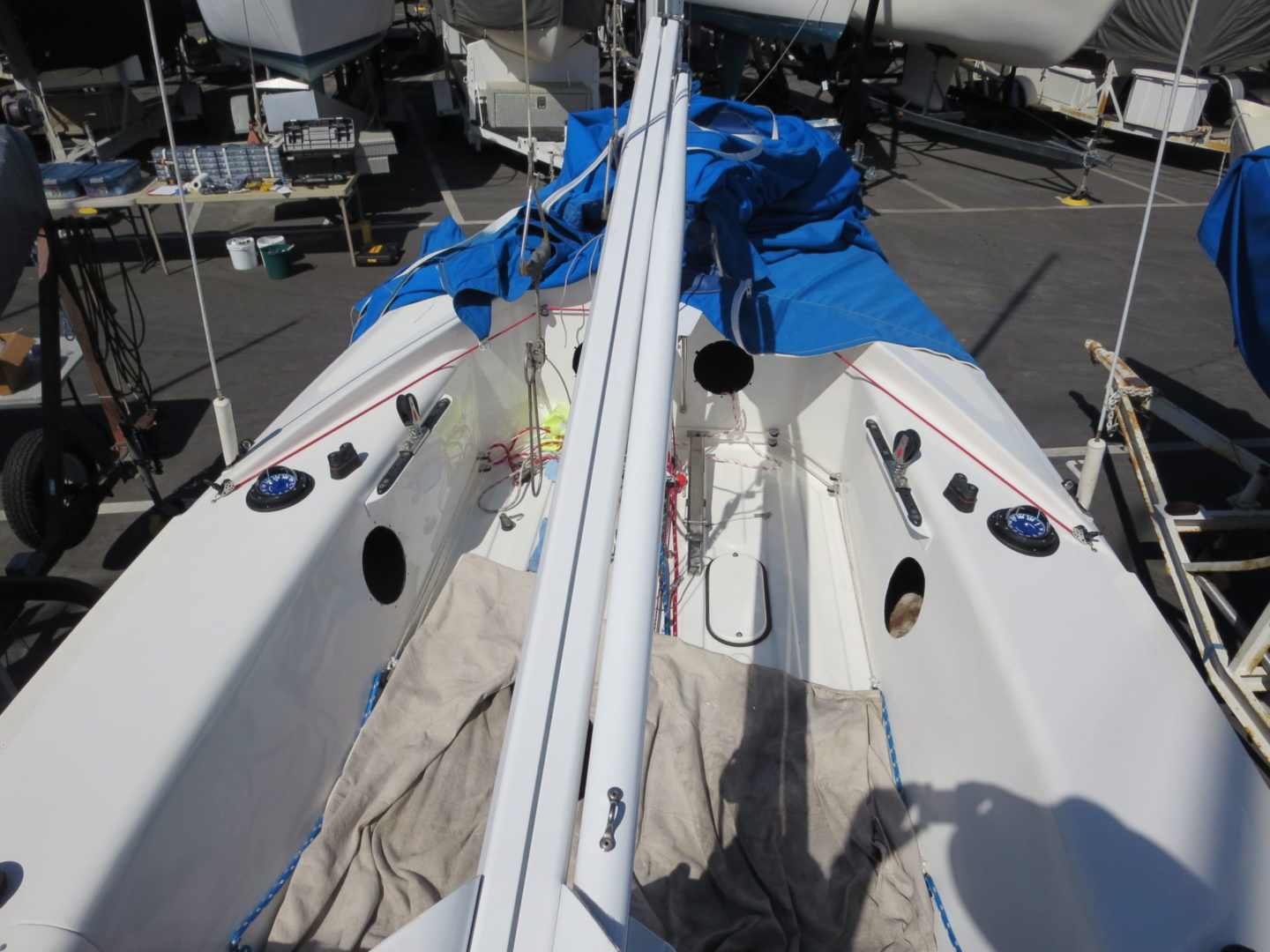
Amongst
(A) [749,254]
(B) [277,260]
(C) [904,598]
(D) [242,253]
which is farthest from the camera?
(D) [242,253]

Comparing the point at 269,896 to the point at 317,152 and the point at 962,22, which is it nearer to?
the point at 317,152

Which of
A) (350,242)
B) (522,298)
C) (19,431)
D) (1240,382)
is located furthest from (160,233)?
(1240,382)

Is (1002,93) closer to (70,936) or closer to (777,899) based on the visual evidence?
(777,899)

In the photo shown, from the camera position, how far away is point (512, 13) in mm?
7062

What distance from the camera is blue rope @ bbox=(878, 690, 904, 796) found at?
6.17 feet

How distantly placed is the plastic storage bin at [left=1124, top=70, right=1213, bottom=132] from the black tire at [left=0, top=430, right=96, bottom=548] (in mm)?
11070

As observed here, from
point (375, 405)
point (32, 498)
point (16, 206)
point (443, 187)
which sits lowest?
point (32, 498)

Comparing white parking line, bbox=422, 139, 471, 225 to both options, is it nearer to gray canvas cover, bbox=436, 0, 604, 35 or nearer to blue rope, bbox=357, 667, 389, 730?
gray canvas cover, bbox=436, 0, 604, 35

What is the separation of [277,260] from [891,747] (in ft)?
18.6

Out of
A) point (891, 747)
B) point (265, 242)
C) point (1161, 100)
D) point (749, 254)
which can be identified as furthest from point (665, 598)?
point (1161, 100)

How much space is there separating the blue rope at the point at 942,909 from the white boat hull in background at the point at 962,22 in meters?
9.55

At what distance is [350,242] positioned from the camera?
20.1 feet

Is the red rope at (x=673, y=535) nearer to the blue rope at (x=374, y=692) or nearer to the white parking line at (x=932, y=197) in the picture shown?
the blue rope at (x=374, y=692)

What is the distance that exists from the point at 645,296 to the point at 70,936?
4.31ft
